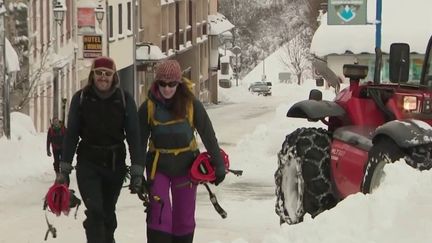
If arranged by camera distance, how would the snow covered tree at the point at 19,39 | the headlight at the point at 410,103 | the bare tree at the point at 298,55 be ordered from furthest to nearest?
the bare tree at the point at 298,55 → the snow covered tree at the point at 19,39 → the headlight at the point at 410,103

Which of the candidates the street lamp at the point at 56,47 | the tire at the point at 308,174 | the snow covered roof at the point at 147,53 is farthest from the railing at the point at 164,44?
the tire at the point at 308,174

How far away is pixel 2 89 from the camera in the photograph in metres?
25.1

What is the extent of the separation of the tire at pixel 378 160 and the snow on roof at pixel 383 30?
88.5 ft

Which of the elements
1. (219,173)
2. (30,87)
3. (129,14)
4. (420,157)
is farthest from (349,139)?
(129,14)

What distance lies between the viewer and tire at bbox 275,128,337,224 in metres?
10.7

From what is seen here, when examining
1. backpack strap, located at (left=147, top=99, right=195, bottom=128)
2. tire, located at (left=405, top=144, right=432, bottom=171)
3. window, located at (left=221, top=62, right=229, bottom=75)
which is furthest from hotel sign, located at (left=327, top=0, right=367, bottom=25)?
window, located at (left=221, top=62, right=229, bottom=75)

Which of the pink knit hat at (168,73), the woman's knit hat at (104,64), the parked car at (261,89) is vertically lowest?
the parked car at (261,89)

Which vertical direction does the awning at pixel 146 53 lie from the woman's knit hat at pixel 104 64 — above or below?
below

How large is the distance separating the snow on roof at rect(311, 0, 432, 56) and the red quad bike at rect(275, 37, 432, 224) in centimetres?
2499

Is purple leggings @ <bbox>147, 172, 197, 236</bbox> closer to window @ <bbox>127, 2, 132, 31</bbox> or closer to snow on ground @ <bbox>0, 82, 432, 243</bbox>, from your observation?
snow on ground @ <bbox>0, 82, 432, 243</bbox>

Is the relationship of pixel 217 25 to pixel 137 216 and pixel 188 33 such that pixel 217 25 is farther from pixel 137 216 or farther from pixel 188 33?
pixel 137 216

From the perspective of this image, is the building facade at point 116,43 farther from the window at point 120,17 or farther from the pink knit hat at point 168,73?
the pink knit hat at point 168,73

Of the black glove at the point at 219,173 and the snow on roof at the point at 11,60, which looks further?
the snow on roof at the point at 11,60

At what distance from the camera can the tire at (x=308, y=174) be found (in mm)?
10664
